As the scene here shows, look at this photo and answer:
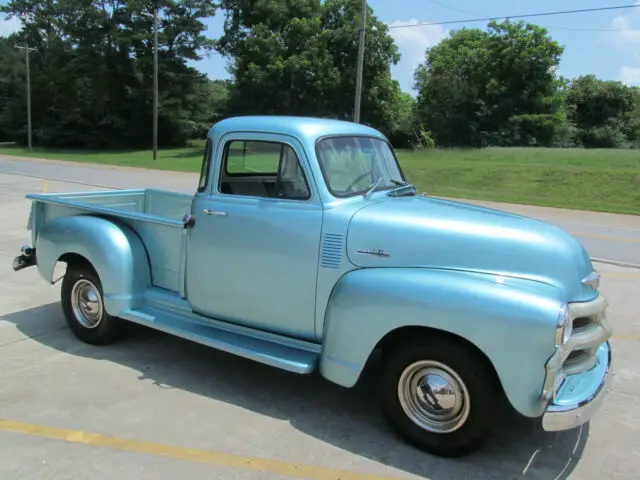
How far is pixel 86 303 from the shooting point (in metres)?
5.15

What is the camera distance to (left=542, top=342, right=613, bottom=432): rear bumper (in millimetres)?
3098

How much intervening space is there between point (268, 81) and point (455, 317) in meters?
42.6

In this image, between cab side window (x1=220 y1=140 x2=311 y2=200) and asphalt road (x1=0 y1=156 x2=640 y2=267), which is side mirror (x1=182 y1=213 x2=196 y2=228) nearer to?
cab side window (x1=220 y1=140 x2=311 y2=200)

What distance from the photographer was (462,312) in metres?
3.19

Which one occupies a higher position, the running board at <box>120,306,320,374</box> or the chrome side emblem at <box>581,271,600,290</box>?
the chrome side emblem at <box>581,271,600,290</box>

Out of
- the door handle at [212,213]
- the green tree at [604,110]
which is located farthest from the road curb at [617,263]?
the green tree at [604,110]

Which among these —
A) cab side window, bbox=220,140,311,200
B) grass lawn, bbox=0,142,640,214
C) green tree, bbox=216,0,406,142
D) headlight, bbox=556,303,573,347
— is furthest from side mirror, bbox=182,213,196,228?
green tree, bbox=216,0,406,142

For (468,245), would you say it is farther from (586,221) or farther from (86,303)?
(586,221)

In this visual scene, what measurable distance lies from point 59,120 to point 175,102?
1214 cm

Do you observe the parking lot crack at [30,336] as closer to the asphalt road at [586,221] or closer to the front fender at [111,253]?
the front fender at [111,253]

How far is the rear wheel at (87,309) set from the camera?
5.02 meters

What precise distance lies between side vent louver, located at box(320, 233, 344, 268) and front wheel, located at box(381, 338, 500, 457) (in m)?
0.70

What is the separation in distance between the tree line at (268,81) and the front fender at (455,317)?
4158 cm

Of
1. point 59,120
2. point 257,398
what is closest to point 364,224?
point 257,398
